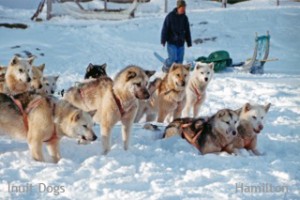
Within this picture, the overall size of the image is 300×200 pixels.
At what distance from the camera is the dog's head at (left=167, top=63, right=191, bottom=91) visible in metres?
6.72

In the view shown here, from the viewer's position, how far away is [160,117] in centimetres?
706

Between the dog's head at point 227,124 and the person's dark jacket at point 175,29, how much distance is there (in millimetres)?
4064

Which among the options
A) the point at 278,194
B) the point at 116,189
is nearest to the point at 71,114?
the point at 116,189

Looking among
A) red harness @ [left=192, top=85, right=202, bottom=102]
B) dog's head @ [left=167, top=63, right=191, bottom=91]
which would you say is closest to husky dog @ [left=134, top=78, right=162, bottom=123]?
dog's head @ [left=167, top=63, right=191, bottom=91]

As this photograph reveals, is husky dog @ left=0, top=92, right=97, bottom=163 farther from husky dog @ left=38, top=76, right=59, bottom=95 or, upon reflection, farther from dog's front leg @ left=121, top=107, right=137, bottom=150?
husky dog @ left=38, top=76, right=59, bottom=95

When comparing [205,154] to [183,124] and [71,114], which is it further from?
[71,114]

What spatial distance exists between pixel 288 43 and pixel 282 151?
14760 mm

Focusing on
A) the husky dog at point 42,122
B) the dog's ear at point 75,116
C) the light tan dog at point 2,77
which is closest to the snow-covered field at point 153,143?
the husky dog at point 42,122

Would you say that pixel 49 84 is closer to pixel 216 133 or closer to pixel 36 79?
pixel 36 79

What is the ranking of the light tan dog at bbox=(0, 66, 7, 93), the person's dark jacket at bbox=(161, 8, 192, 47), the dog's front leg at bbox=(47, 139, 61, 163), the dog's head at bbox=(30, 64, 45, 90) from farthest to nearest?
the person's dark jacket at bbox=(161, 8, 192, 47), the dog's head at bbox=(30, 64, 45, 90), the light tan dog at bbox=(0, 66, 7, 93), the dog's front leg at bbox=(47, 139, 61, 163)

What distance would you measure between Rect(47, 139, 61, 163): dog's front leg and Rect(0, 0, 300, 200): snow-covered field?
0.12 m

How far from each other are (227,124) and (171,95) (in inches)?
62.0

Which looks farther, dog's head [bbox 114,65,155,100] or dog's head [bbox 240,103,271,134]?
dog's head [bbox 240,103,271,134]

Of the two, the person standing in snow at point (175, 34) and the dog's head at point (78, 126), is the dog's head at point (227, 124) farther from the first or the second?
the person standing in snow at point (175, 34)
